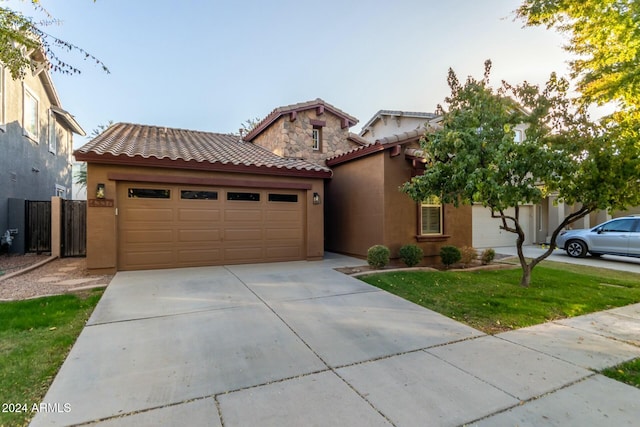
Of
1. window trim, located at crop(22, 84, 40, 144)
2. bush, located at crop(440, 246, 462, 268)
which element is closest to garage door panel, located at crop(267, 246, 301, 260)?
bush, located at crop(440, 246, 462, 268)

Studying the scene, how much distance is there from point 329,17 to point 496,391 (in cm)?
1158

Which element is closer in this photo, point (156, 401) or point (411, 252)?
point (156, 401)

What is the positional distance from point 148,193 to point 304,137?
6292 mm

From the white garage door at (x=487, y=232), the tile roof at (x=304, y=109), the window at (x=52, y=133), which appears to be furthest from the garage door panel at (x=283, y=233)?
the window at (x=52, y=133)

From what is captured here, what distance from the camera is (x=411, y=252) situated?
28.8 ft

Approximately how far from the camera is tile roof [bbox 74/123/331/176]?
25.0ft

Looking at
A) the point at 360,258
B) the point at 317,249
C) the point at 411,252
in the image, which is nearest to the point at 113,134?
the point at 317,249

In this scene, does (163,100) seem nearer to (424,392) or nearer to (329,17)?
(329,17)

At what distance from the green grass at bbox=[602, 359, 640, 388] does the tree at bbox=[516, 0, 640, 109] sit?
7.23 meters

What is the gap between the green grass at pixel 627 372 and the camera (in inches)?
122

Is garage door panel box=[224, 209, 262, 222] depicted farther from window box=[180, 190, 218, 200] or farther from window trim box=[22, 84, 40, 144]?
window trim box=[22, 84, 40, 144]

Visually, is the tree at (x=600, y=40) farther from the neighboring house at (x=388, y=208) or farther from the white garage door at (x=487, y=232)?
the white garage door at (x=487, y=232)

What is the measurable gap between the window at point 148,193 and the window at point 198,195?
0.36 metres

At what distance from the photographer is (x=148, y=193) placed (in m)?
8.06
